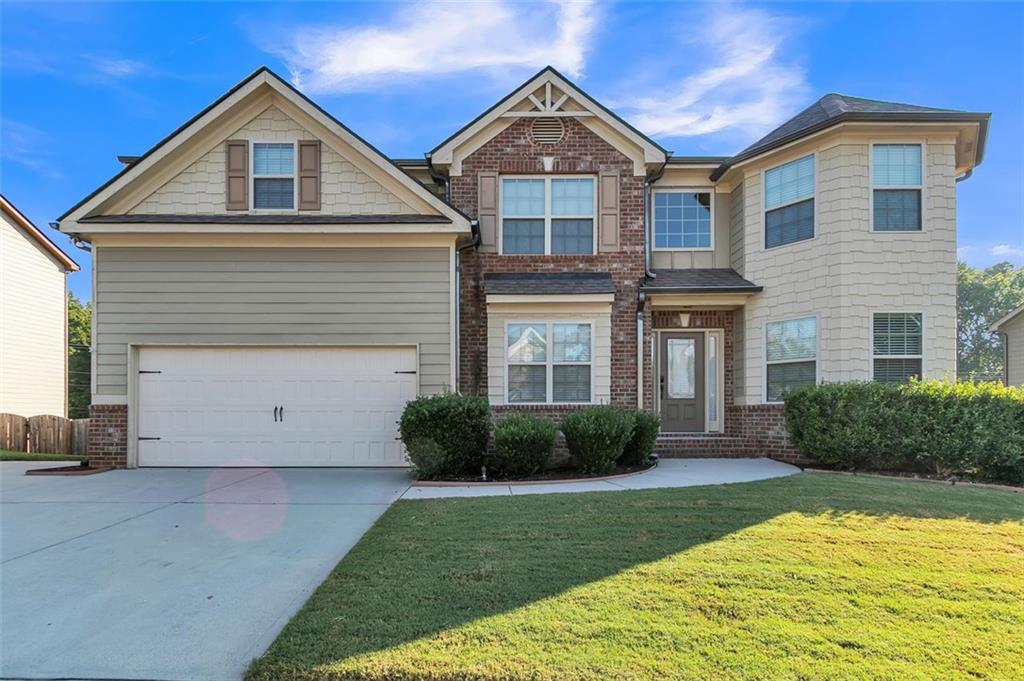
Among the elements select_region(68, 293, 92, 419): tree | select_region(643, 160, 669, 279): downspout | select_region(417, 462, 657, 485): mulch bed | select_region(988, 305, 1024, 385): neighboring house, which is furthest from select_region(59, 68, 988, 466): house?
select_region(68, 293, 92, 419): tree

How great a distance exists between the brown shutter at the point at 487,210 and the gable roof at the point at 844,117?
4787 mm

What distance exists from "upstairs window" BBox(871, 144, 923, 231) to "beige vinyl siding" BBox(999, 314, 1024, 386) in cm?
1283

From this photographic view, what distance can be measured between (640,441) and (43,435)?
48.4 ft

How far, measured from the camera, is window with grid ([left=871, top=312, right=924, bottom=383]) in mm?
9648

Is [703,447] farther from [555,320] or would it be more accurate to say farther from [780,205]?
[780,205]

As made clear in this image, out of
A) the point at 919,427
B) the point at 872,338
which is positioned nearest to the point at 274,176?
the point at 872,338

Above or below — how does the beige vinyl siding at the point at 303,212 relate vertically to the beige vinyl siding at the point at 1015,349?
above

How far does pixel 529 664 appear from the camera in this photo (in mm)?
2975

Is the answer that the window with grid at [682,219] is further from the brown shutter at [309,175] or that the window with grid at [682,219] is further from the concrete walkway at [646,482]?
the brown shutter at [309,175]

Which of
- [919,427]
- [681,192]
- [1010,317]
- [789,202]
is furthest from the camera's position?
[1010,317]

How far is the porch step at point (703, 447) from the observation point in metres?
10.6

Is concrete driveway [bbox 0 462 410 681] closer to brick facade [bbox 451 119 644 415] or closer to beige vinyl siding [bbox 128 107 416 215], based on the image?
brick facade [bbox 451 119 644 415]

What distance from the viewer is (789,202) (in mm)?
10438

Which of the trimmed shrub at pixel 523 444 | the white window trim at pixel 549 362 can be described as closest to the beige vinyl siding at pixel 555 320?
the white window trim at pixel 549 362
